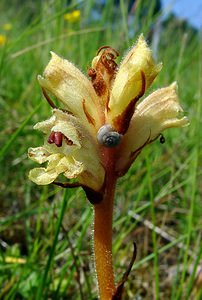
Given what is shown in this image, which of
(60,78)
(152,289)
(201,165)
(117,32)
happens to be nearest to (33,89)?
(117,32)

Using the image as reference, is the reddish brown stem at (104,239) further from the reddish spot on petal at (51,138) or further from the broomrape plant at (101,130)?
the reddish spot on petal at (51,138)

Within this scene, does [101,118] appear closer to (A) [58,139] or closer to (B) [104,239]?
(A) [58,139]

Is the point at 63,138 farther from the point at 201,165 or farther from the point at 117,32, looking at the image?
the point at 117,32

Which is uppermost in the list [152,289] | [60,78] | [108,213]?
[60,78]

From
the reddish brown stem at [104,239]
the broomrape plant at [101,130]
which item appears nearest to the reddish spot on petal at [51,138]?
the broomrape plant at [101,130]

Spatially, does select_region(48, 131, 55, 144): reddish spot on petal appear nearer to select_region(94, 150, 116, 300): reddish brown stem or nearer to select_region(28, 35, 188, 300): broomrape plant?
select_region(28, 35, 188, 300): broomrape plant

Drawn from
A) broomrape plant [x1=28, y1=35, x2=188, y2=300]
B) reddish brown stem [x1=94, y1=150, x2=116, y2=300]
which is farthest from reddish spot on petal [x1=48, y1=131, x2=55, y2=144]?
reddish brown stem [x1=94, y1=150, x2=116, y2=300]

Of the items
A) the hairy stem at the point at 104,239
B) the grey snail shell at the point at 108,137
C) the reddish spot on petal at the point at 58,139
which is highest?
the reddish spot on petal at the point at 58,139

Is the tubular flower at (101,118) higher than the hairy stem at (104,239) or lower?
higher
